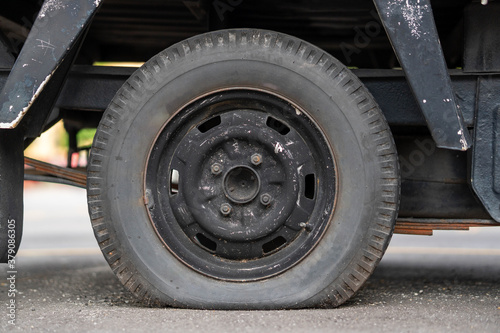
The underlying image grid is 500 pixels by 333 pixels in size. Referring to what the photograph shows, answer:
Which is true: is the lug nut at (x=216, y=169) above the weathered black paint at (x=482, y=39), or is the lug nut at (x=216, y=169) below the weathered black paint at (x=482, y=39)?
below

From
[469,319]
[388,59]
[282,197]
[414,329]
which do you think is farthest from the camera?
[388,59]

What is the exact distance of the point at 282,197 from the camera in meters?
2.43

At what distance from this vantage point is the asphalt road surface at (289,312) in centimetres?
208

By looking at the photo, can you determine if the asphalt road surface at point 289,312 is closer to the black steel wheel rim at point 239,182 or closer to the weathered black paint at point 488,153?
the black steel wheel rim at point 239,182

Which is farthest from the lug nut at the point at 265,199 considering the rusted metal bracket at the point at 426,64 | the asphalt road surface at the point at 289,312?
the rusted metal bracket at the point at 426,64

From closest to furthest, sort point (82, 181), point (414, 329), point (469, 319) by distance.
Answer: point (414, 329)
point (469, 319)
point (82, 181)

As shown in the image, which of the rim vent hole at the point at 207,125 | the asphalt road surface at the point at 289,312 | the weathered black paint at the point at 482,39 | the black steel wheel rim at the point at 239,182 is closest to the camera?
the asphalt road surface at the point at 289,312

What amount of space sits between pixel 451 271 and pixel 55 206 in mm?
11226

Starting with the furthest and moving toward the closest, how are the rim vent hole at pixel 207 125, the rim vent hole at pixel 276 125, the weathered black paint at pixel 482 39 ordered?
the rim vent hole at pixel 207 125, the rim vent hole at pixel 276 125, the weathered black paint at pixel 482 39

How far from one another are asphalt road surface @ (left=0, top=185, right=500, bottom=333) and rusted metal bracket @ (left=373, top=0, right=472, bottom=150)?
0.71 m

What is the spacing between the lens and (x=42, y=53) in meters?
2.27

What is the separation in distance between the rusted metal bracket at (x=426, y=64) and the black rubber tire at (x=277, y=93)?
19 centimetres

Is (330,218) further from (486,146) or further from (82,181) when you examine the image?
(82,181)

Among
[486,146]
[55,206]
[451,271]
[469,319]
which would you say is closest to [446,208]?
[486,146]
